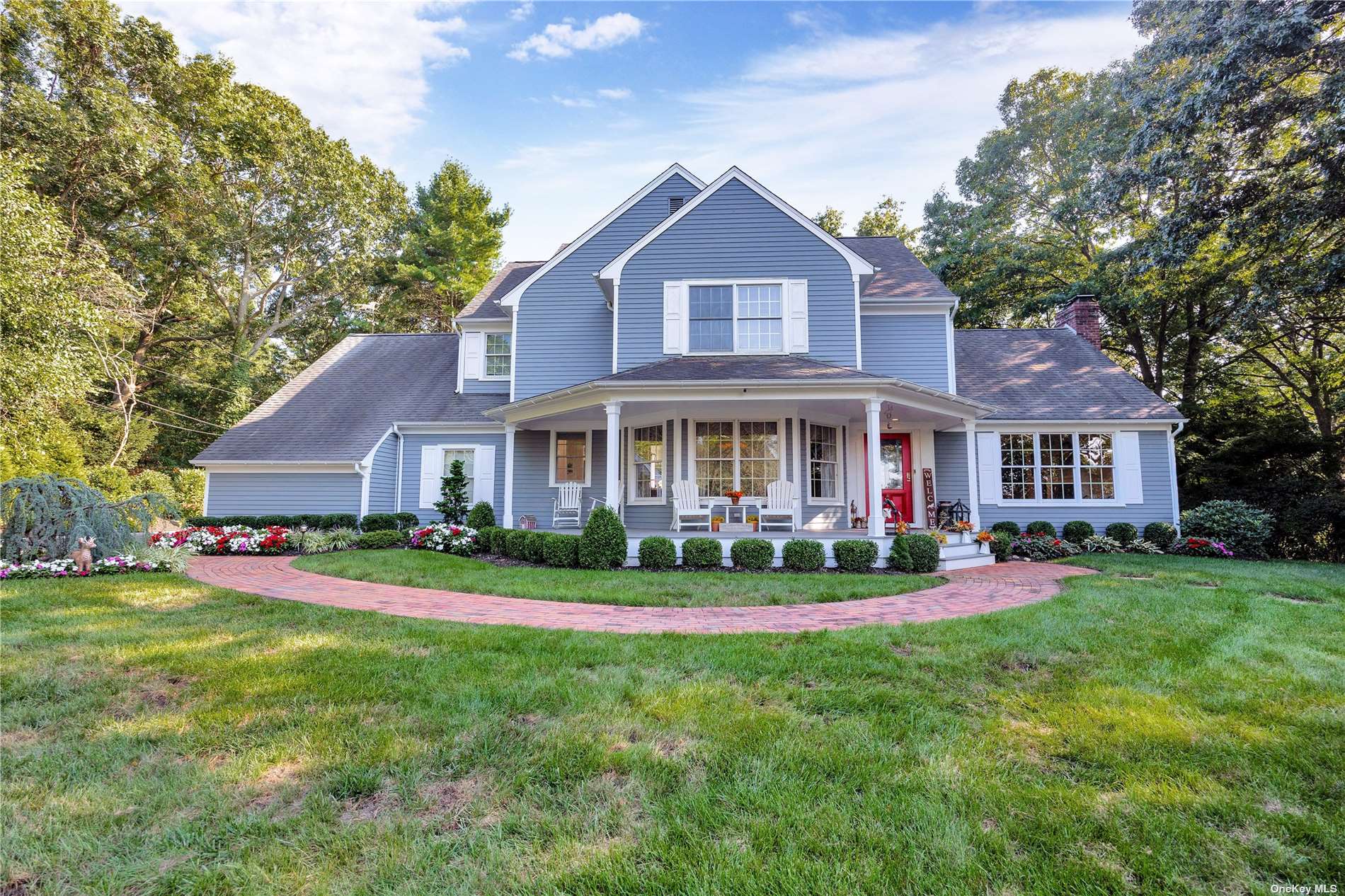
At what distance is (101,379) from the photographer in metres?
18.6

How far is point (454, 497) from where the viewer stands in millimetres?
12742

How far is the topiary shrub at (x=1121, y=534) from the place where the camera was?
1233 centimetres

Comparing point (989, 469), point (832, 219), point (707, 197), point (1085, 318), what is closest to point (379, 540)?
point (707, 197)

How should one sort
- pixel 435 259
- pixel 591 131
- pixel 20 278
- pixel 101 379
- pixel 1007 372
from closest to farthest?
pixel 591 131
pixel 20 278
pixel 1007 372
pixel 101 379
pixel 435 259

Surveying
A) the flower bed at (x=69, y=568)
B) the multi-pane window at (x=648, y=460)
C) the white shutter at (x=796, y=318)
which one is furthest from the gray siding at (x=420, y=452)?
the white shutter at (x=796, y=318)

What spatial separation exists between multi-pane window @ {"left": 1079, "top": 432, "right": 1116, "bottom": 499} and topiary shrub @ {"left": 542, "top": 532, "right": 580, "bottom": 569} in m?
11.4

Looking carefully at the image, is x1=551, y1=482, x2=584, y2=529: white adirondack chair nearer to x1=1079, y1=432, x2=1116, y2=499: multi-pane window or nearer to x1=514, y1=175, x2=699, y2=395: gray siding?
x1=514, y1=175, x2=699, y2=395: gray siding

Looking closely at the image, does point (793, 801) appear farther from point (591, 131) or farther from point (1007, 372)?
point (1007, 372)

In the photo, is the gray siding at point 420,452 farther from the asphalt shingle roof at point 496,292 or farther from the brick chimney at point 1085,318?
the brick chimney at point 1085,318

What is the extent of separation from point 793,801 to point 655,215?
42.7 feet

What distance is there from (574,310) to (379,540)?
645 cm

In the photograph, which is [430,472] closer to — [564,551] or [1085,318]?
[564,551]

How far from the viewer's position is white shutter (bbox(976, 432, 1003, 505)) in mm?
13078

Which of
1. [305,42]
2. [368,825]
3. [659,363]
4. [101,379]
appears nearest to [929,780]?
[368,825]
